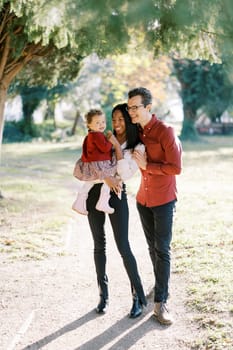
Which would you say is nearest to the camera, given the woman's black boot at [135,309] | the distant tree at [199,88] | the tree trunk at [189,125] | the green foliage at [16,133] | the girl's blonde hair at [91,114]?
the girl's blonde hair at [91,114]

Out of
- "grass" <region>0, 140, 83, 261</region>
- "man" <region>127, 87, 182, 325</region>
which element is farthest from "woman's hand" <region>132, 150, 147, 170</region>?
"grass" <region>0, 140, 83, 261</region>

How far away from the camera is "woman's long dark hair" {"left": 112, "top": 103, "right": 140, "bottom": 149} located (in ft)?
14.0

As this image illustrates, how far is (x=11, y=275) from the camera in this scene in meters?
6.16

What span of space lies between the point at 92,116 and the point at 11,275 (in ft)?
9.16

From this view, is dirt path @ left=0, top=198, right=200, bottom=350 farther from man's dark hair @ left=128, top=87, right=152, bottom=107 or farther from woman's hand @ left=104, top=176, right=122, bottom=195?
man's dark hair @ left=128, top=87, right=152, bottom=107

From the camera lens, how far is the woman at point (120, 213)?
14.1 ft

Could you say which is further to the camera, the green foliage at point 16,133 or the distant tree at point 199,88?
Result: the green foliage at point 16,133

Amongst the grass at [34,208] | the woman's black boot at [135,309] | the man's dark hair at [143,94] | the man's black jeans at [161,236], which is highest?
the man's dark hair at [143,94]

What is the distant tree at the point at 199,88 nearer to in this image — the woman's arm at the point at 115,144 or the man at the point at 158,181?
the man at the point at 158,181

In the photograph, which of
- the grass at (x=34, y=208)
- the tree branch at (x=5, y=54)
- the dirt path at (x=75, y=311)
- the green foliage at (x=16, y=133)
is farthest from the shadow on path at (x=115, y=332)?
the green foliage at (x=16, y=133)

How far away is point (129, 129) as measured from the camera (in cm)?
429

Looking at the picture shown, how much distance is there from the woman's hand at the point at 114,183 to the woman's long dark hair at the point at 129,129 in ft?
1.01

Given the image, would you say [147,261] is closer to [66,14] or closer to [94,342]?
[94,342]

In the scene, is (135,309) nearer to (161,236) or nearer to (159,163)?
(161,236)
